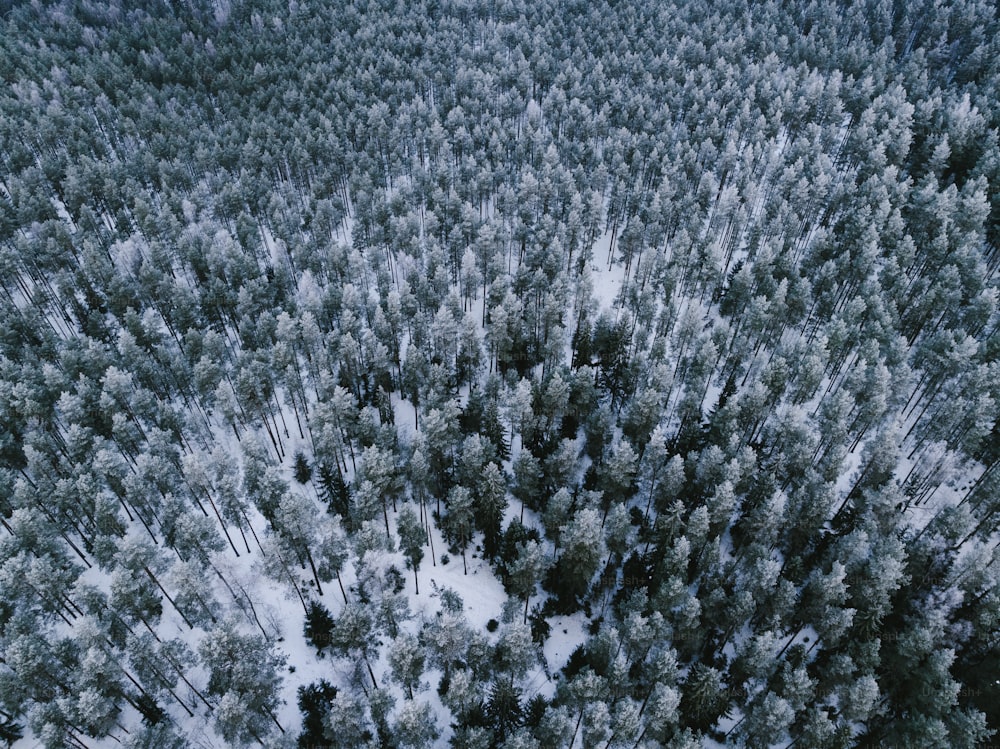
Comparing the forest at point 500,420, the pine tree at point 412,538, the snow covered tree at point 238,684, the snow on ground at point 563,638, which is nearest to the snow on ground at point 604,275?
the forest at point 500,420

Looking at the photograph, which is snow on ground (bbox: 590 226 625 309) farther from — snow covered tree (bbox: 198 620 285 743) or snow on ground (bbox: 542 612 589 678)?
snow covered tree (bbox: 198 620 285 743)

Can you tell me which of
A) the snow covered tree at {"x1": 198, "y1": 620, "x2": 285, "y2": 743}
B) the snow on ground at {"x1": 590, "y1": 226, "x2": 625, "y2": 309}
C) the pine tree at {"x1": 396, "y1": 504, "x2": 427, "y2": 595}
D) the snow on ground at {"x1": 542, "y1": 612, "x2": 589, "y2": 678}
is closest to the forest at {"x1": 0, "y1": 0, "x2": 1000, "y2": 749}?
the snow on ground at {"x1": 542, "y1": 612, "x2": 589, "y2": 678}

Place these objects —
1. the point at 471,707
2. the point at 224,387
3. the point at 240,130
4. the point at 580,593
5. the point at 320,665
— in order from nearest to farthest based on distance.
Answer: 1. the point at 471,707
2. the point at 320,665
3. the point at 580,593
4. the point at 224,387
5. the point at 240,130

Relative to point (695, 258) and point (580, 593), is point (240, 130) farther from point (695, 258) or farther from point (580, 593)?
point (580, 593)

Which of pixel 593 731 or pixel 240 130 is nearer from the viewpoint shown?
pixel 593 731

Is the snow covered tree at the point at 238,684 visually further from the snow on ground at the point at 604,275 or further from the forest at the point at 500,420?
the snow on ground at the point at 604,275

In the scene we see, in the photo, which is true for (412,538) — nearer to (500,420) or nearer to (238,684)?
(238,684)

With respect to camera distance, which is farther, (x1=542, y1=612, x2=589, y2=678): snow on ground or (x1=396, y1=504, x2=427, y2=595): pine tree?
(x1=542, y1=612, x2=589, y2=678): snow on ground

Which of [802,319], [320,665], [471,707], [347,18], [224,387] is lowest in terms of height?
[320,665]

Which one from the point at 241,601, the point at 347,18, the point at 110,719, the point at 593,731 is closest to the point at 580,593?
the point at 593,731
